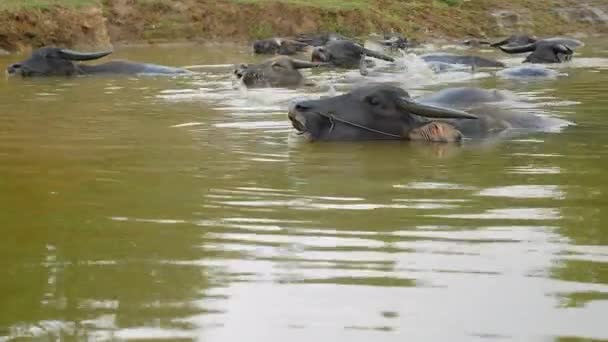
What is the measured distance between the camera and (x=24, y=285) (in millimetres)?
2650

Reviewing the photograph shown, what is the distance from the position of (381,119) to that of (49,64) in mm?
8102

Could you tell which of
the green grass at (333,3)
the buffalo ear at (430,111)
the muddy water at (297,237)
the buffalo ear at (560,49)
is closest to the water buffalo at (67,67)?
the buffalo ear at (560,49)

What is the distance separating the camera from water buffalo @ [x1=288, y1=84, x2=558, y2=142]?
242 inches

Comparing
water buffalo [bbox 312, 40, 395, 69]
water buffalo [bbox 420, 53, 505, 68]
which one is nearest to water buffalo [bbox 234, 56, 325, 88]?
water buffalo [bbox 312, 40, 395, 69]

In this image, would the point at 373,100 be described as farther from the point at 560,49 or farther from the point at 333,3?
the point at 333,3

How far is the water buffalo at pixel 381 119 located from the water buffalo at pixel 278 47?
41.9ft

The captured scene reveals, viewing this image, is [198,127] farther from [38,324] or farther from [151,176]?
[38,324]

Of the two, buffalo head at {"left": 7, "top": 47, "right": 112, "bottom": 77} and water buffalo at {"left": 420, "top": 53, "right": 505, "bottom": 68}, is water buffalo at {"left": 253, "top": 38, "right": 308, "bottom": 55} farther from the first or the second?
buffalo head at {"left": 7, "top": 47, "right": 112, "bottom": 77}

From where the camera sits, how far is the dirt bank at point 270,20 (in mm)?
20406

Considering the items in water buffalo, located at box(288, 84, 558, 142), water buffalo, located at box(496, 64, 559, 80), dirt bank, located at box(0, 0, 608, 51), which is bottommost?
dirt bank, located at box(0, 0, 608, 51)

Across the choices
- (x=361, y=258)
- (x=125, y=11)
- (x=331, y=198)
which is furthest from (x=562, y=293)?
(x=125, y=11)

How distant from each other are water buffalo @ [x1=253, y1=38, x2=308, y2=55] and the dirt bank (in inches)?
155

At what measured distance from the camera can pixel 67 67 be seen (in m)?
13.3

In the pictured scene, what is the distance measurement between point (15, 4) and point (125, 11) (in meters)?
4.48
